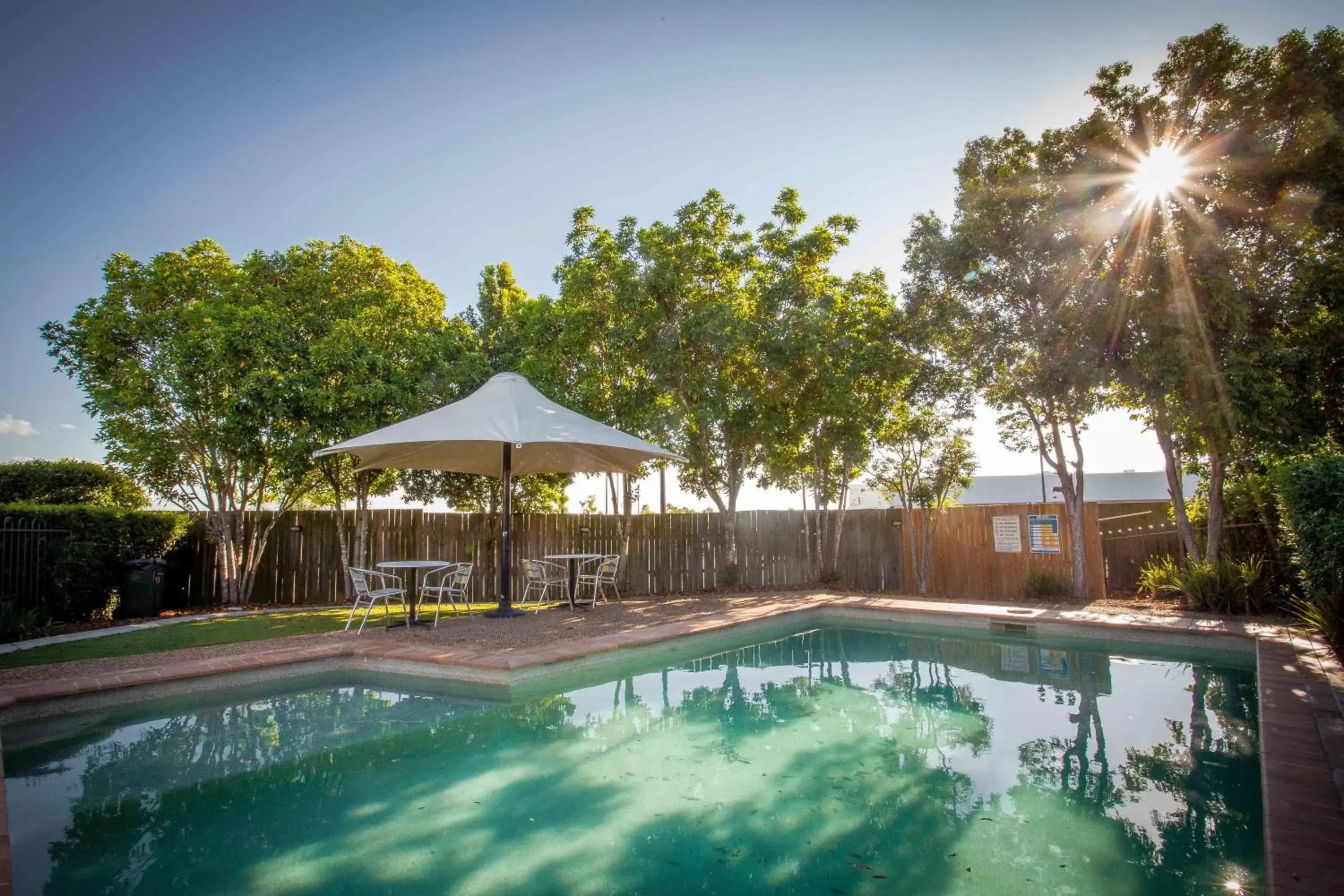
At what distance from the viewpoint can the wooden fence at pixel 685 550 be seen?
1122 cm

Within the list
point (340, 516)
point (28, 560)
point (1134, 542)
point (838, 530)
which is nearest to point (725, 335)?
point (838, 530)

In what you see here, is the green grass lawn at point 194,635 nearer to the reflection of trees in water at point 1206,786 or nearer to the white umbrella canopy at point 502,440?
the white umbrella canopy at point 502,440

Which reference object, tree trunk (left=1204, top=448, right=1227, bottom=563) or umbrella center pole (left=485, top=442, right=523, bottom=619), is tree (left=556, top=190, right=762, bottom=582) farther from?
tree trunk (left=1204, top=448, right=1227, bottom=563)

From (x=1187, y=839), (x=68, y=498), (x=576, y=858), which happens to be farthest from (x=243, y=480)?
(x=1187, y=839)

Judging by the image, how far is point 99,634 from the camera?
733cm

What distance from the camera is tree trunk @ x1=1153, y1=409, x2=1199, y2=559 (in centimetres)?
991

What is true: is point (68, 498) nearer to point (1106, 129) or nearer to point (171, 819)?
point (171, 819)

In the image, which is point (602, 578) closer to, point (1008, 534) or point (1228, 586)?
point (1008, 534)

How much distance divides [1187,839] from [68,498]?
1623cm

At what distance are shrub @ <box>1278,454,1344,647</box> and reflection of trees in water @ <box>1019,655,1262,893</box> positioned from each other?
4.41 feet

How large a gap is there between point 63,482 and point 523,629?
10811mm

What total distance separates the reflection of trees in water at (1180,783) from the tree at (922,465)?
7181mm

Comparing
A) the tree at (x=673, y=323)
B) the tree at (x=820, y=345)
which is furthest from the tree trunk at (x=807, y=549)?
the tree at (x=673, y=323)

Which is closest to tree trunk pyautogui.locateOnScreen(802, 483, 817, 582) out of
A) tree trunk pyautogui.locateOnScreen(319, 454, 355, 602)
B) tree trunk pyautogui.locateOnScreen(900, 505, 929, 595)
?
tree trunk pyautogui.locateOnScreen(900, 505, 929, 595)
